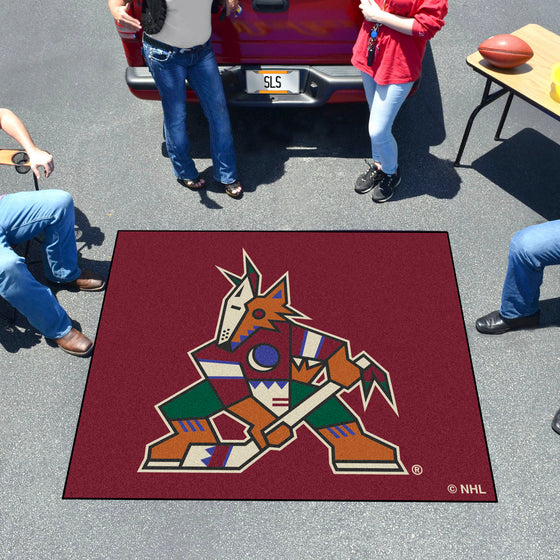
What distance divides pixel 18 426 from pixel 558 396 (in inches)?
111

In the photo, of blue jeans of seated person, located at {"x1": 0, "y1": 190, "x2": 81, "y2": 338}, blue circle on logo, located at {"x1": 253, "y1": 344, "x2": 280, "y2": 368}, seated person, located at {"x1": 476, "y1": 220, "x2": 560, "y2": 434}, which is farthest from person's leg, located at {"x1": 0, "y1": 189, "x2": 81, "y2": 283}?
seated person, located at {"x1": 476, "y1": 220, "x2": 560, "y2": 434}

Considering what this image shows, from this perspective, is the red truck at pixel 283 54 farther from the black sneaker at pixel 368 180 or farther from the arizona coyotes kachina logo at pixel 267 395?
the arizona coyotes kachina logo at pixel 267 395

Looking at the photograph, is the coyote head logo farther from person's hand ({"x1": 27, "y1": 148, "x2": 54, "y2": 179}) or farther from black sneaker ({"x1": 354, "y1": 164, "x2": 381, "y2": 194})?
person's hand ({"x1": 27, "y1": 148, "x2": 54, "y2": 179})

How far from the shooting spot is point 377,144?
3.55 meters

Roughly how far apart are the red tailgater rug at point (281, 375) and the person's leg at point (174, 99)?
48 cm

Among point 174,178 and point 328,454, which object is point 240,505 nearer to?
point 328,454

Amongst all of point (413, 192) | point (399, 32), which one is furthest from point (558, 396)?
point (399, 32)

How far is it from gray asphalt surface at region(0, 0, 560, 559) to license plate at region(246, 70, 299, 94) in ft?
1.84

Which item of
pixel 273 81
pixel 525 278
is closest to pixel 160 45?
pixel 273 81

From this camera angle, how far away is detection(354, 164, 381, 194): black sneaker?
387cm

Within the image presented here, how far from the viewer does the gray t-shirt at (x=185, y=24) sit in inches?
117

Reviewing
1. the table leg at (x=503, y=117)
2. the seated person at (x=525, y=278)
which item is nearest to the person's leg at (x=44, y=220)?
the seated person at (x=525, y=278)

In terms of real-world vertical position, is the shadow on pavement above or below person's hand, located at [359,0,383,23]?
below

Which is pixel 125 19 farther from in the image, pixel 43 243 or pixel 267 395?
pixel 267 395
